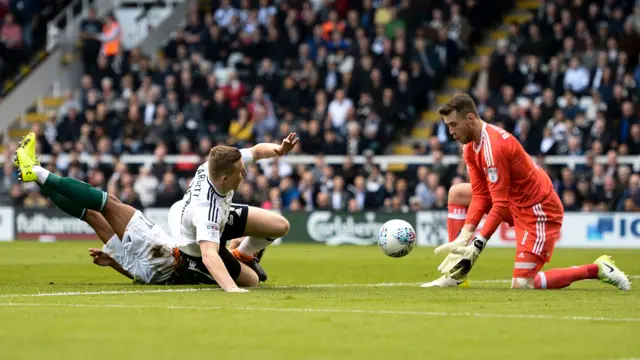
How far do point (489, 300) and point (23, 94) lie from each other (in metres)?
24.3

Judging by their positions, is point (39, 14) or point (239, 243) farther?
point (39, 14)

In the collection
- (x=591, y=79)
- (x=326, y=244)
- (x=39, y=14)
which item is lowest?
(x=326, y=244)

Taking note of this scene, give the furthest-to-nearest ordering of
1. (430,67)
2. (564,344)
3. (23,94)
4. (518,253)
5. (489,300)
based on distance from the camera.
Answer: (23,94) < (430,67) < (518,253) < (489,300) < (564,344)

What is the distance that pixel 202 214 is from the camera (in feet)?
36.4

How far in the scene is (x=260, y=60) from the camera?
30.0 m

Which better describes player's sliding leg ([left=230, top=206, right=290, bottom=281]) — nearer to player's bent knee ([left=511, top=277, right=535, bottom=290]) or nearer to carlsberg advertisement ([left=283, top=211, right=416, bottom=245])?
player's bent knee ([left=511, top=277, right=535, bottom=290])

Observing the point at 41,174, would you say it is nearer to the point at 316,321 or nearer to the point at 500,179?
the point at 500,179

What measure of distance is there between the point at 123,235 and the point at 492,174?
3591 mm

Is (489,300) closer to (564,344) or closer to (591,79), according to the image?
(564,344)

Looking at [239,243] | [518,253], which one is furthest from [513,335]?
[239,243]

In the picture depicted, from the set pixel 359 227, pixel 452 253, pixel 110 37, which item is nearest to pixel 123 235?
pixel 452 253

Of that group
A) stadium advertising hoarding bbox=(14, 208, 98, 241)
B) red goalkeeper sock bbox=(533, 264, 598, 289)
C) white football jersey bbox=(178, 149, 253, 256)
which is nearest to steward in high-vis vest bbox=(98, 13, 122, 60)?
stadium advertising hoarding bbox=(14, 208, 98, 241)

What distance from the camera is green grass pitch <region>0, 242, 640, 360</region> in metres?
6.85

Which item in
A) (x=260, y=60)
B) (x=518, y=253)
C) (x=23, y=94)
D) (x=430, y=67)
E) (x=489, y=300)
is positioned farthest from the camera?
(x=23, y=94)
